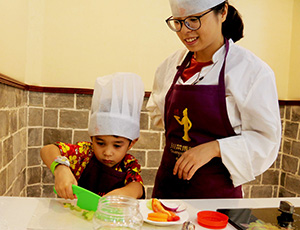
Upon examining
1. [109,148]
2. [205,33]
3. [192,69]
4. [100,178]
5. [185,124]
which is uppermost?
[205,33]

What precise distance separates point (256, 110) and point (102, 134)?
0.58m

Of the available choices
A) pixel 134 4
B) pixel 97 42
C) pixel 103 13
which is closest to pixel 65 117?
pixel 97 42

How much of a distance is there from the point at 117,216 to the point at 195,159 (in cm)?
52

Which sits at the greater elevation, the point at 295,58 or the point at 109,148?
the point at 295,58

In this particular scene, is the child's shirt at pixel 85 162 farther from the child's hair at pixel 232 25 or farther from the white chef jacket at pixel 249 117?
the child's hair at pixel 232 25

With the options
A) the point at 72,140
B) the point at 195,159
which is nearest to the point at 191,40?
the point at 195,159

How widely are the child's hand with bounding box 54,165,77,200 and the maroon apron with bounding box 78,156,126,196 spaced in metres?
0.29

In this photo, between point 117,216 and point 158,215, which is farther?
point 158,215

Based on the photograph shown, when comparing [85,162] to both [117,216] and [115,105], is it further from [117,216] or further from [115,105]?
[117,216]

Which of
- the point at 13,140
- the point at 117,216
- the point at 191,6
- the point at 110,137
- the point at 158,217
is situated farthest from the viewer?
the point at 13,140

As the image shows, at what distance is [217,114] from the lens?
4.40ft

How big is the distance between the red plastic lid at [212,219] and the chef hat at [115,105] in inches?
22.3

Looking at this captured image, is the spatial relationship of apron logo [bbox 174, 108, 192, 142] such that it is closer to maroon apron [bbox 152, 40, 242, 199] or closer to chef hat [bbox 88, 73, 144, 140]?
maroon apron [bbox 152, 40, 242, 199]

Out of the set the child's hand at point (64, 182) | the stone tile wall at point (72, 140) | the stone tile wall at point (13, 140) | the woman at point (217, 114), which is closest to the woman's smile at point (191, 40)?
the woman at point (217, 114)
